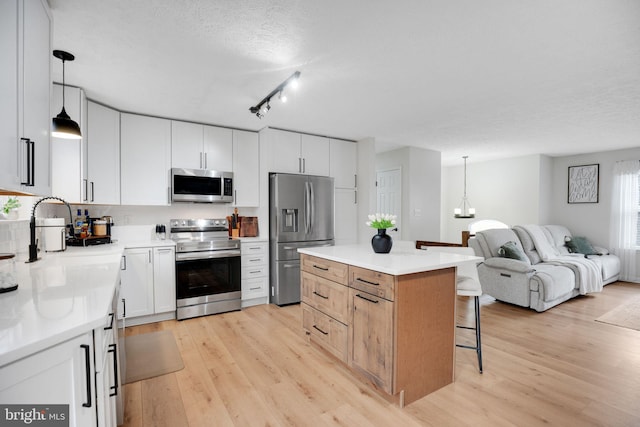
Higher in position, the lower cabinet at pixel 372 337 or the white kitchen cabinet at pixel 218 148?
the white kitchen cabinet at pixel 218 148

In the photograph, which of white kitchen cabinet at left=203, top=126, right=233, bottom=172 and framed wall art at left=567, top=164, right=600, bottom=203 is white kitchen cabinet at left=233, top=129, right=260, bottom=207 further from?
framed wall art at left=567, top=164, right=600, bottom=203

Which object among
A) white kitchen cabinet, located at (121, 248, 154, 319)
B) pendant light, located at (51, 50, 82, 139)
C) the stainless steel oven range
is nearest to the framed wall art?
the stainless steel oven range

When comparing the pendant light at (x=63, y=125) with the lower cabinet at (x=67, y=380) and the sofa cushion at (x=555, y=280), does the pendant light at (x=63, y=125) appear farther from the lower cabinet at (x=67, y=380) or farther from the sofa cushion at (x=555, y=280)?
the sofa cushion at (x=555, y=280)

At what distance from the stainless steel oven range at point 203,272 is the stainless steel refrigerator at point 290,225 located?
→ 516 mm

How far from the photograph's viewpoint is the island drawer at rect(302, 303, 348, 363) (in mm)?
2322

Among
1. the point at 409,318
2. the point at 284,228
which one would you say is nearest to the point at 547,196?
the point at 284,228

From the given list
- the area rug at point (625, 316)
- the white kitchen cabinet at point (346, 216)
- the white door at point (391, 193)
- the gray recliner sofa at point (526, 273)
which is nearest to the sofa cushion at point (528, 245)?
the gray recliner sofa at point (526, 273)

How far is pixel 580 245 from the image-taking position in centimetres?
539

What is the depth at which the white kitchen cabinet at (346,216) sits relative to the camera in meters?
4.67

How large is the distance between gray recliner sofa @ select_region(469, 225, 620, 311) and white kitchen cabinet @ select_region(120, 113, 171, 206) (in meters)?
4.44

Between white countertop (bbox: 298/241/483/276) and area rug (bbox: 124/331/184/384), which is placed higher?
white countertop (bbox: 298/241/483/276)

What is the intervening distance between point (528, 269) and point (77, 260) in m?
4.75

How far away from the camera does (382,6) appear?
1.70 m

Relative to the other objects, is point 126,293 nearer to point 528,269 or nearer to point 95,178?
point 95,178
